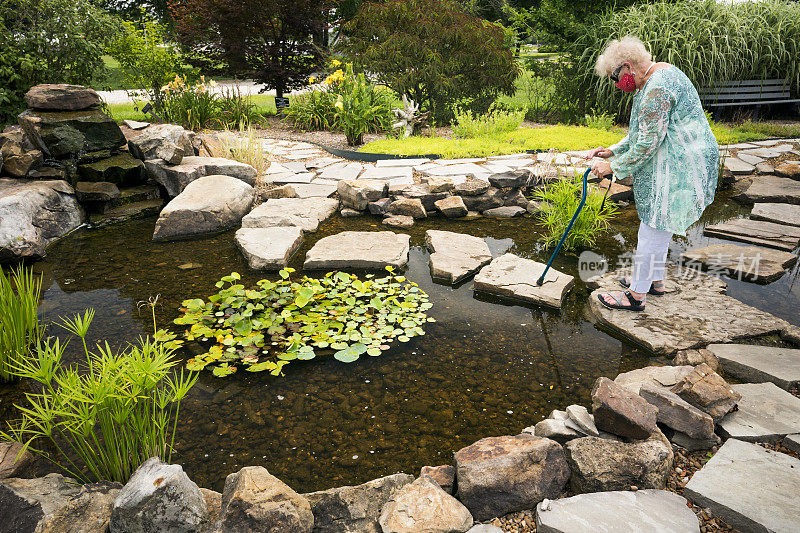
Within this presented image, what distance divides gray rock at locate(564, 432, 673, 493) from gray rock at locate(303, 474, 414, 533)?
2.50 feet

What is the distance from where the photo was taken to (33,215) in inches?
189

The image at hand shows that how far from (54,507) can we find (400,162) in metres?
5.80

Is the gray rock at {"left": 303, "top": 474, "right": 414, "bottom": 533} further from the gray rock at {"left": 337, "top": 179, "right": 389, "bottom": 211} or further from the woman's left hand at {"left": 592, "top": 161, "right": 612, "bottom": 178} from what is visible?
the gray rock at {"left": 337, "top": 179, "right": 389, "bottom": 211}

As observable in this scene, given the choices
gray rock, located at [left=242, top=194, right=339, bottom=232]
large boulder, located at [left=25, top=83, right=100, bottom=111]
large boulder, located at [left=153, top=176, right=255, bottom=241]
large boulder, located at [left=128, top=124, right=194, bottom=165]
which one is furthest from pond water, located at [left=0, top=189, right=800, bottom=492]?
large boulder, located at [left=25, top=83, right=100, bottom=111]

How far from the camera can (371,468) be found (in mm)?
2311

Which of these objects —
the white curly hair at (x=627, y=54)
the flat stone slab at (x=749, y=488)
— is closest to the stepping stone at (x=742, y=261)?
the white curly hair at (x=627, y=54)

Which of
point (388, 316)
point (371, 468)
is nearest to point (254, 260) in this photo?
point (388, 316)

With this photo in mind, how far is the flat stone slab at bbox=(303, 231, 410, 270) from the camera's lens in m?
4.29

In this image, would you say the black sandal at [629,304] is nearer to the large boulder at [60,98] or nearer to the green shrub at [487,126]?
the green shrub at [487,126]

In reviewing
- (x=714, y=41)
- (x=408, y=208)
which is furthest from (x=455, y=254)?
(x=714, y=41)

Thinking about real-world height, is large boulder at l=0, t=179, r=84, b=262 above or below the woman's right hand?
below

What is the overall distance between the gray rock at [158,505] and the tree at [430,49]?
8486mm

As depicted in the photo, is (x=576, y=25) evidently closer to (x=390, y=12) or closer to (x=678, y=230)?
(x=390, y=12)

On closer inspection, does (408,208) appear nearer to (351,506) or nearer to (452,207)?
(452,207)
